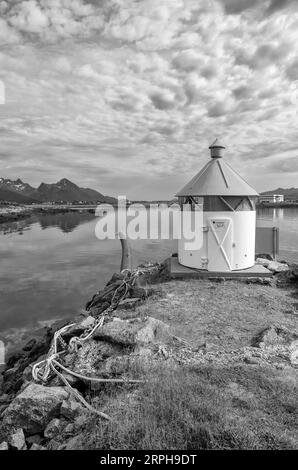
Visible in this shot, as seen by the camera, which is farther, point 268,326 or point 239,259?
point 239,259

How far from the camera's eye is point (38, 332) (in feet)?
51.7

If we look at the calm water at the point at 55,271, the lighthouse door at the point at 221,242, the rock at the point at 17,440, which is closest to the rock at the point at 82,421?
the rock at the point at 17,440

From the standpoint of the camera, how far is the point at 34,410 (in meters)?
5.16

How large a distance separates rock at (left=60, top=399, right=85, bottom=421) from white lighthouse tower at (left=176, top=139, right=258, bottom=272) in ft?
29.0

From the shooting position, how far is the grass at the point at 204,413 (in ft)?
13.7

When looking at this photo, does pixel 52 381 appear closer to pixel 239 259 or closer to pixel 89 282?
pixel 239 259

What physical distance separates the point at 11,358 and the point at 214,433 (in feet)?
34.2

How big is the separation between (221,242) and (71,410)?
905cm

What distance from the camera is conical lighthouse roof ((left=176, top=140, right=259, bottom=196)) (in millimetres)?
13055

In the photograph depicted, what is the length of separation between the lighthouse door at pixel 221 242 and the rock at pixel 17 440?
9435mm

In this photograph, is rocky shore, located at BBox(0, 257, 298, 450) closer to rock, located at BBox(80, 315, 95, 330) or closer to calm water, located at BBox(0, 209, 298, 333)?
rock, located at BBox(80, 315, 95, 330)

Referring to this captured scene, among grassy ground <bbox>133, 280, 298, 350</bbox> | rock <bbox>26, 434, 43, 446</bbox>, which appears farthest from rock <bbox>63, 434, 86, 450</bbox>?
grassy ground <bbox>133, 280, 298, 350</bbox>

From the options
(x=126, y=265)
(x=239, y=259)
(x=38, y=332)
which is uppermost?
(x=239, y=259)
